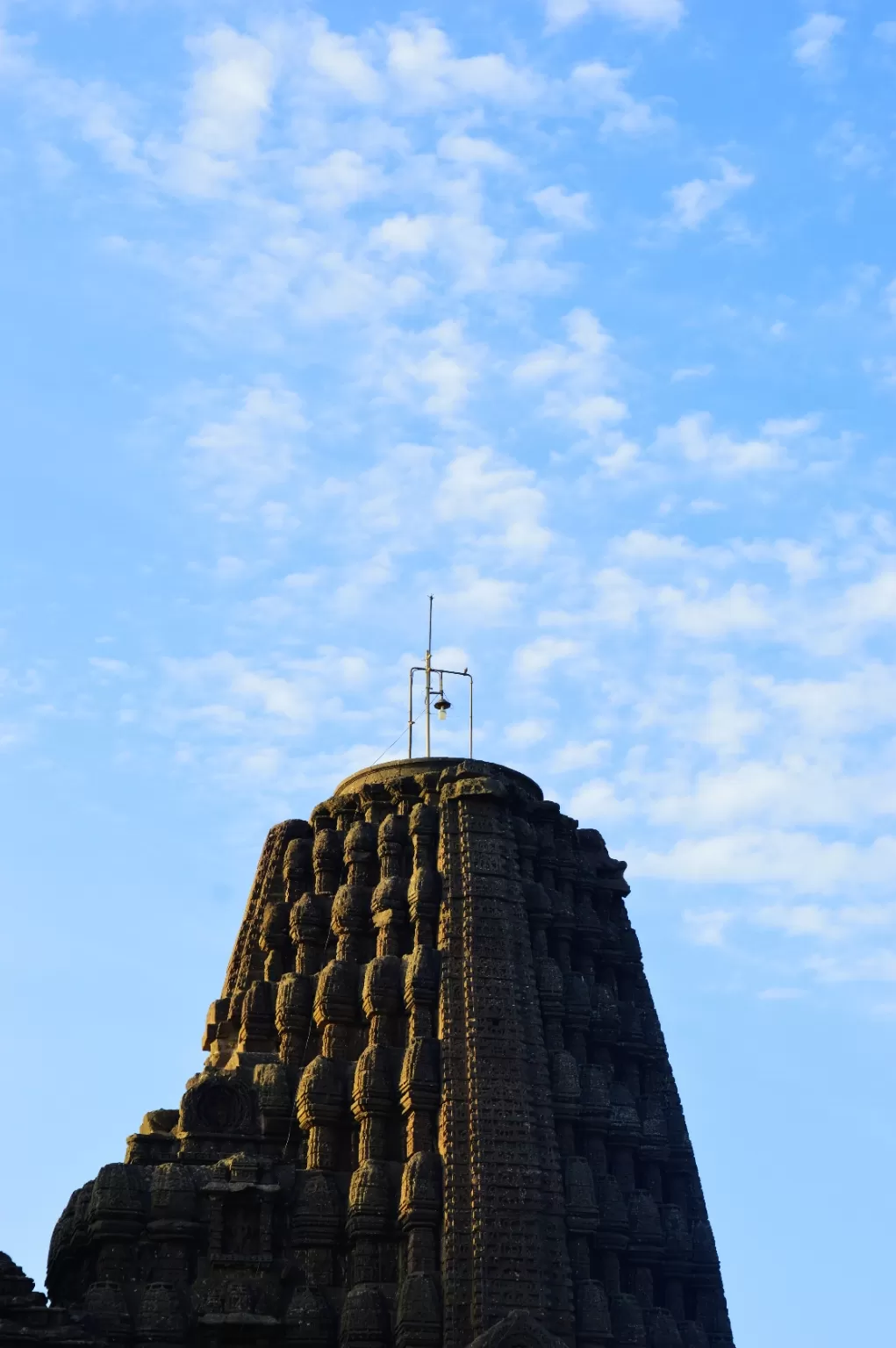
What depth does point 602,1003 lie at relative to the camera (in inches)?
1476

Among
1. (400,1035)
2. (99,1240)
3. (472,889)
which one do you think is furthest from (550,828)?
(99,1240)

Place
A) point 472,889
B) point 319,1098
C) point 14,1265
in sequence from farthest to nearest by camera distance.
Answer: point 472,889 → point 319,1098 → point 14,1265

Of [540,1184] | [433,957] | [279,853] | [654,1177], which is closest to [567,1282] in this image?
[540,1184]

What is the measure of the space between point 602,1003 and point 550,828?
4025 mm

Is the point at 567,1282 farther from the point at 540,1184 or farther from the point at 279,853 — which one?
the point at 279,853

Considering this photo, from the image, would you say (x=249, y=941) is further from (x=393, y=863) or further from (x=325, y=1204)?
(x=325, y=1204)

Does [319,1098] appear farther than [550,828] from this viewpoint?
No

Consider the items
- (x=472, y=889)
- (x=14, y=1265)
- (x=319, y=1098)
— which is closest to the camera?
(x=14, y=1265)

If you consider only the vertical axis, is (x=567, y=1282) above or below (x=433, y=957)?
below

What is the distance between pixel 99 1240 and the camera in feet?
104

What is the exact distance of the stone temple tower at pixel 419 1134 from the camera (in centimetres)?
3130

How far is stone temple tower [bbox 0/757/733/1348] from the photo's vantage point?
3130 cm

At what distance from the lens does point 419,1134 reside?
33062mm

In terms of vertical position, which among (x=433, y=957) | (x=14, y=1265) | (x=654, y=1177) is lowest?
(x=14, y=1265)
